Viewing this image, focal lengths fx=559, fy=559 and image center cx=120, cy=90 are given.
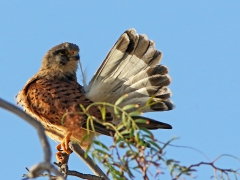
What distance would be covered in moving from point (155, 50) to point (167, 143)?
333cm

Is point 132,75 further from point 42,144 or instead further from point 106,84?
point 42,144

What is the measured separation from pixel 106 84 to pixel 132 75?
0.29 metres

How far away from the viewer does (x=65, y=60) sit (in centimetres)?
633

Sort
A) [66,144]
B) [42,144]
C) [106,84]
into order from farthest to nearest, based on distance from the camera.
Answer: [106,84] → [66,144] → [42,144]

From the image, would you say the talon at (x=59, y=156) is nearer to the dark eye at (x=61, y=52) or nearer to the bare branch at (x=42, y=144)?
the dark eye at (x=61, y=52)

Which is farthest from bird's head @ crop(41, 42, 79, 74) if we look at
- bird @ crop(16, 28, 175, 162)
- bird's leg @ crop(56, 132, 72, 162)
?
A: bird's leg @ crop(56, 132, 72, 162)

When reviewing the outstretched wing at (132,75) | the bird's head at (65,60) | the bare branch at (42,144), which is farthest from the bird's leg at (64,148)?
the bare branch at (42,144)

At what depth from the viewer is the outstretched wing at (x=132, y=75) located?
5762 millimetres

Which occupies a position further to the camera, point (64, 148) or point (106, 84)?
point (106, 84)

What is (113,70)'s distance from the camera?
601 cm

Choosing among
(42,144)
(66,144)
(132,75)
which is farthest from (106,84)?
(42,144)

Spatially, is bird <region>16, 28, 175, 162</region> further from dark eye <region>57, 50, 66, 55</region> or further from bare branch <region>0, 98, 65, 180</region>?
bare branch <region>0, 98, 65, 180</region>

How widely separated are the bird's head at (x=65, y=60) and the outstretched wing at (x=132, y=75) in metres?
0.39

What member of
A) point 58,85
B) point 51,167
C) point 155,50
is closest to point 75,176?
point 58,85
